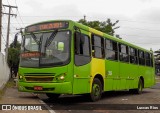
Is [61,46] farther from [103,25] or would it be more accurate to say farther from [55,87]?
[103,25]

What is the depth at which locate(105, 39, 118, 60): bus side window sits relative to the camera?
16003 mm

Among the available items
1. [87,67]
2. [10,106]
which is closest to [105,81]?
[87,67]

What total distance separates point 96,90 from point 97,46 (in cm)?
189

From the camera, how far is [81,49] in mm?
13336

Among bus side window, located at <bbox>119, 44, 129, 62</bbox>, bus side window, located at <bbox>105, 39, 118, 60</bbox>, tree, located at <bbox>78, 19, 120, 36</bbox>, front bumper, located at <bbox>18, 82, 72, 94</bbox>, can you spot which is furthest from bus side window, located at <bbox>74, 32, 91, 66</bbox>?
tree, located at <bbox>78, 19, 120, 36</bbox>

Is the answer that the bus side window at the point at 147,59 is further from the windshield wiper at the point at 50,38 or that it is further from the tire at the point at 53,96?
the windshield wiper at the point at 50,38

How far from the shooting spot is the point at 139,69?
69.6 ft

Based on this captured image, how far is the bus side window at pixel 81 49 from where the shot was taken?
13.0 meters

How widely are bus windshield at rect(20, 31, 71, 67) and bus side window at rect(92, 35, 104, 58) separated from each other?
1.97 m

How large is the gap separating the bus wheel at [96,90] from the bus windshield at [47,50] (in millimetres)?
2330

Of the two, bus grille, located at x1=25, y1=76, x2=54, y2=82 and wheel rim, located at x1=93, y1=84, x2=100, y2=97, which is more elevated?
bus grille, located at x1=25, y1=76, x2=54, y2=82

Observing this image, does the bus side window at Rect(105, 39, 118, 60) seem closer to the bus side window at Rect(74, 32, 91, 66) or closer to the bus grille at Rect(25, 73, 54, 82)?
the bus side window at Rect(74, 32, 91, 66)

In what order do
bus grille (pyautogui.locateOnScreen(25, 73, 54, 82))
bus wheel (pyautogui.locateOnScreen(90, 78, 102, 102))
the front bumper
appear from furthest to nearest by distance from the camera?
1. bus wheel (pyautogui.locateOnScreen(90, 78, 102, 102))
2. bus grille (pyautogui.locateOnScreen(25, 73, 54, 82))
3. the front bumper

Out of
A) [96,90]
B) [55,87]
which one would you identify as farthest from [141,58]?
[55,87]
